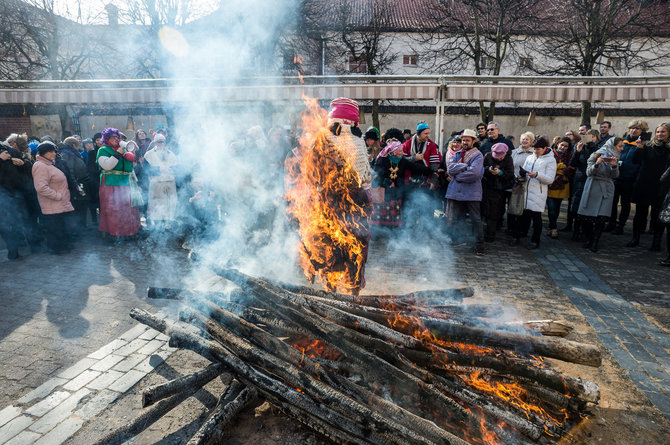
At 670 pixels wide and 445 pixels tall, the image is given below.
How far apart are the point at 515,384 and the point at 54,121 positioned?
94.7 feet

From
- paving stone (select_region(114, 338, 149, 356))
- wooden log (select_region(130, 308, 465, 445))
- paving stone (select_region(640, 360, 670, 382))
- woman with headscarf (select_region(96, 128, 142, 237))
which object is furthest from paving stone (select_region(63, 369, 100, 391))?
woman with headscarf (select_region(96, 128, 142, 237))

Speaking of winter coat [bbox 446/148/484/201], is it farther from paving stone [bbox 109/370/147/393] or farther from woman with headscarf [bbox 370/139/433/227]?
paving stone [bbox 109/370/147/393]

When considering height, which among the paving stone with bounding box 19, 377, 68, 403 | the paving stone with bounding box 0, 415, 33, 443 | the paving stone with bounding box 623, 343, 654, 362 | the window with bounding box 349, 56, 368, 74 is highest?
the window with bounding box 349, 56, 368, 74

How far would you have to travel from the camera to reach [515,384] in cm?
312

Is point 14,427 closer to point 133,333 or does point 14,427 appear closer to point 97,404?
point 97,404

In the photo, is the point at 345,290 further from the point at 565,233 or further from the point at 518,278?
the point at 565,233

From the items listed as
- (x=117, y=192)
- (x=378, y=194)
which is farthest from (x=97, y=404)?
(x=378, y=194)

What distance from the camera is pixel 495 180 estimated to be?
8250mm

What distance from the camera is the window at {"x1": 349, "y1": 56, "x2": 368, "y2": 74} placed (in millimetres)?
25894

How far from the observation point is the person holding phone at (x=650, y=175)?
798 cm

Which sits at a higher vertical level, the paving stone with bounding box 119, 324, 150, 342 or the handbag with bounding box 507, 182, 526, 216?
the handbag with bounding box 507, 182, 526, 216

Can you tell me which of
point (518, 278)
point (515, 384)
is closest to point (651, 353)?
point (515, 384)

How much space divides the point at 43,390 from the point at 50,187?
5218 millimetres

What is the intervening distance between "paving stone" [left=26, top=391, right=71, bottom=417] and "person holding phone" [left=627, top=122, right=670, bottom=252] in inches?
379
